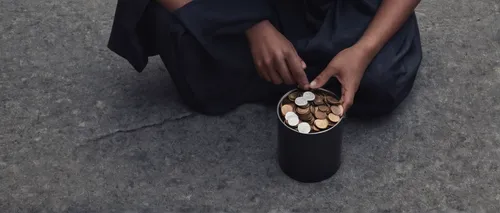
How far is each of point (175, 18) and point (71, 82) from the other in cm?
57

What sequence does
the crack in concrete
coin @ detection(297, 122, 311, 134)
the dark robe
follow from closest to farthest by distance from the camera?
coin @ detection(297, 122, 311, 134) < the dark robe < the crack in concrete

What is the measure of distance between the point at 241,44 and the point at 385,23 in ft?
1.28

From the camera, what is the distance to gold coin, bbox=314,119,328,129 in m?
1.88

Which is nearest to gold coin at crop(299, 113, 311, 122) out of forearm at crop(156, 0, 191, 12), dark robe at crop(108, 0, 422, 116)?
dark robe at crop(108, 0, 422, 116)

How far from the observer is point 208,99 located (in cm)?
221

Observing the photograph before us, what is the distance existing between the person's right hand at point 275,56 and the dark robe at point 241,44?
0.03m

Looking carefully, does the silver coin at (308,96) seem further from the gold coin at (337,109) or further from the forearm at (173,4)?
the forearm at (173,4)

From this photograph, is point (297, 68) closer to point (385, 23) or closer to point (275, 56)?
point (275, 56)

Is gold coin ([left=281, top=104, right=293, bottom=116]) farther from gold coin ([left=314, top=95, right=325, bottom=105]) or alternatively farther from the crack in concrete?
the crack in concrete

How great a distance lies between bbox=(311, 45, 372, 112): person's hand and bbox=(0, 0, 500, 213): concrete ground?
0.81ft

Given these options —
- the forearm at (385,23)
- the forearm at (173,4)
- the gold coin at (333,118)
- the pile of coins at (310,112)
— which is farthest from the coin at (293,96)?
the forearm at (173,4)

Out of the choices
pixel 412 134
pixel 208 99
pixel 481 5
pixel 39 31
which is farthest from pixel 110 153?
pixel 481 5

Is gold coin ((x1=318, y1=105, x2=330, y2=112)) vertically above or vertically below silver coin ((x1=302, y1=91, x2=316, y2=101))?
below

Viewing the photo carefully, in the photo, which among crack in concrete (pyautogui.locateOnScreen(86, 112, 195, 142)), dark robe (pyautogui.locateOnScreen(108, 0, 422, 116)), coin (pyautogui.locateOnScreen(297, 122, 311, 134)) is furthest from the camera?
crack in concrete (pyautogui.locateOnScreen(86, 112, 195, 142))
